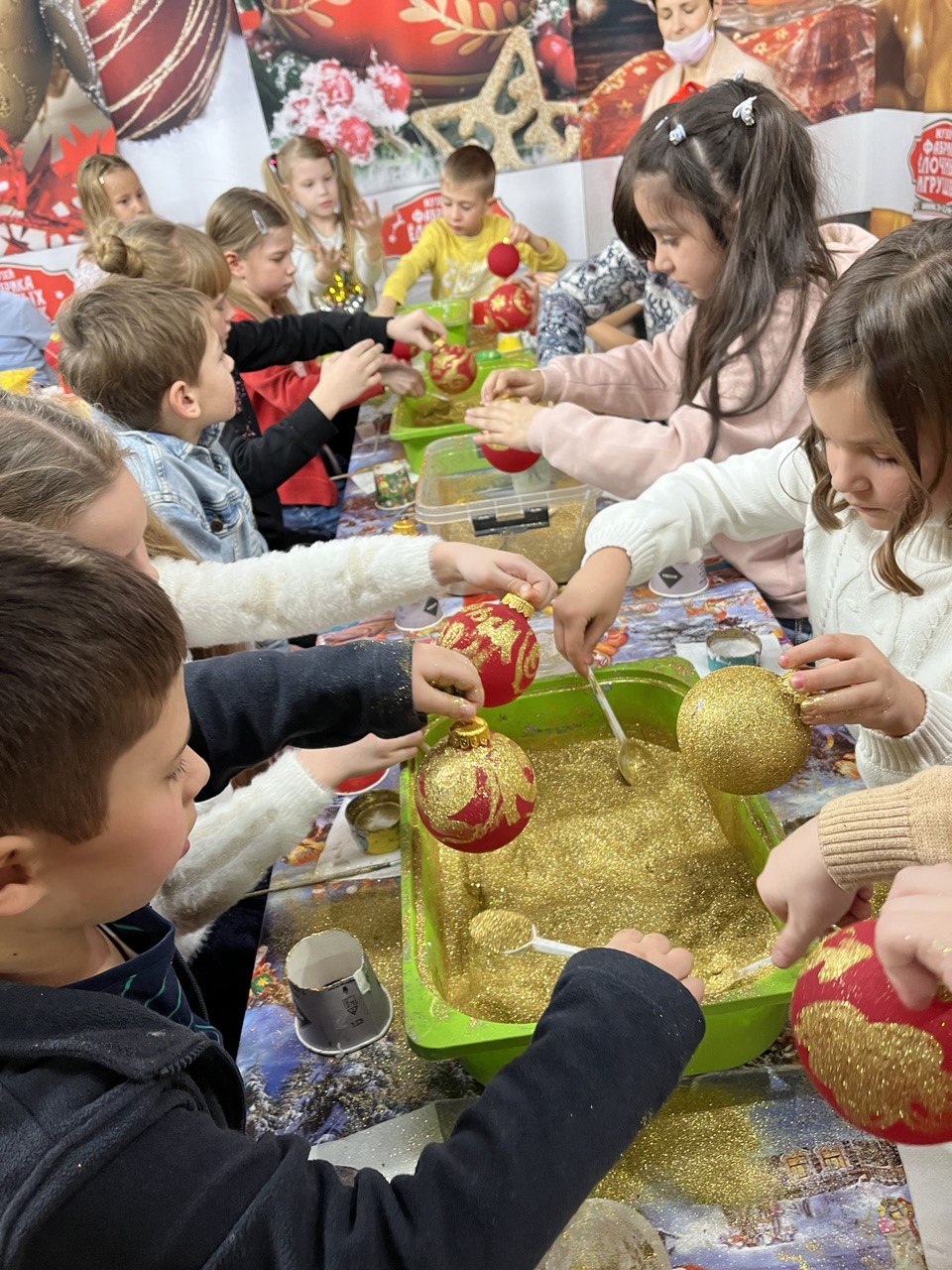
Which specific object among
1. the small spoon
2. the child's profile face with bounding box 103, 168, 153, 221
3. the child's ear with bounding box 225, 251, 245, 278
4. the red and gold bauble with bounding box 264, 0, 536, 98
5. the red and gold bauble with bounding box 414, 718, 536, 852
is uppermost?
the red and gold bauble with bounding box 264, 0, 536, 98

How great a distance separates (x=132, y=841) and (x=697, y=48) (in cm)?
389

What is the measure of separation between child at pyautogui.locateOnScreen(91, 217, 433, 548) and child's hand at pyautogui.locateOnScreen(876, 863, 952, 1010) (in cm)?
171

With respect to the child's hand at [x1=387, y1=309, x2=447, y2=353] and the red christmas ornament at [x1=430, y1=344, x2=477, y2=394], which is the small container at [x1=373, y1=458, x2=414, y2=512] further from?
the child's hand at [x1=387, y1=309, x2=447, y2=353]

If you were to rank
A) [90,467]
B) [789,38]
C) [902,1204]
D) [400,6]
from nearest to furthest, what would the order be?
1. [902,1204]
2. [90,467]
3. [789,38]
4. [400,6]

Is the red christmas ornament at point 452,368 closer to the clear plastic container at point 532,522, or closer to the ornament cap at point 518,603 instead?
the clear plastic container at point 532,522

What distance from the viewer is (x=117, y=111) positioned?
12.5ft

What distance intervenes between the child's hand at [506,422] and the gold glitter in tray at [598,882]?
74 cm

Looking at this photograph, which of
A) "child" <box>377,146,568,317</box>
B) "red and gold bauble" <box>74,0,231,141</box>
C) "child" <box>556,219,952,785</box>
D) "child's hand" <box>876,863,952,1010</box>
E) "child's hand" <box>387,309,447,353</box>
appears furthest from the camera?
"red and gold bauble" <box>74,0,231,141</box>

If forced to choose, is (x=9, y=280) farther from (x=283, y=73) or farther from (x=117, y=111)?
(x=283, y=73)

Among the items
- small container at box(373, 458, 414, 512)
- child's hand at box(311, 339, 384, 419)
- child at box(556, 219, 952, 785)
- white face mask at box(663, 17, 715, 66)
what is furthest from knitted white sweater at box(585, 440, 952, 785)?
white face mask at box(663, 17, 715, 66)

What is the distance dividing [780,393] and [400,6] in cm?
325

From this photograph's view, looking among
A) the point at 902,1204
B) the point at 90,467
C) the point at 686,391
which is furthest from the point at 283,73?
the point at 902,1204

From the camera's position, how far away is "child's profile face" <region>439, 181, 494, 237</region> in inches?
133

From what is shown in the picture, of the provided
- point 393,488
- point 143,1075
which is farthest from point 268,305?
point 143,1075
